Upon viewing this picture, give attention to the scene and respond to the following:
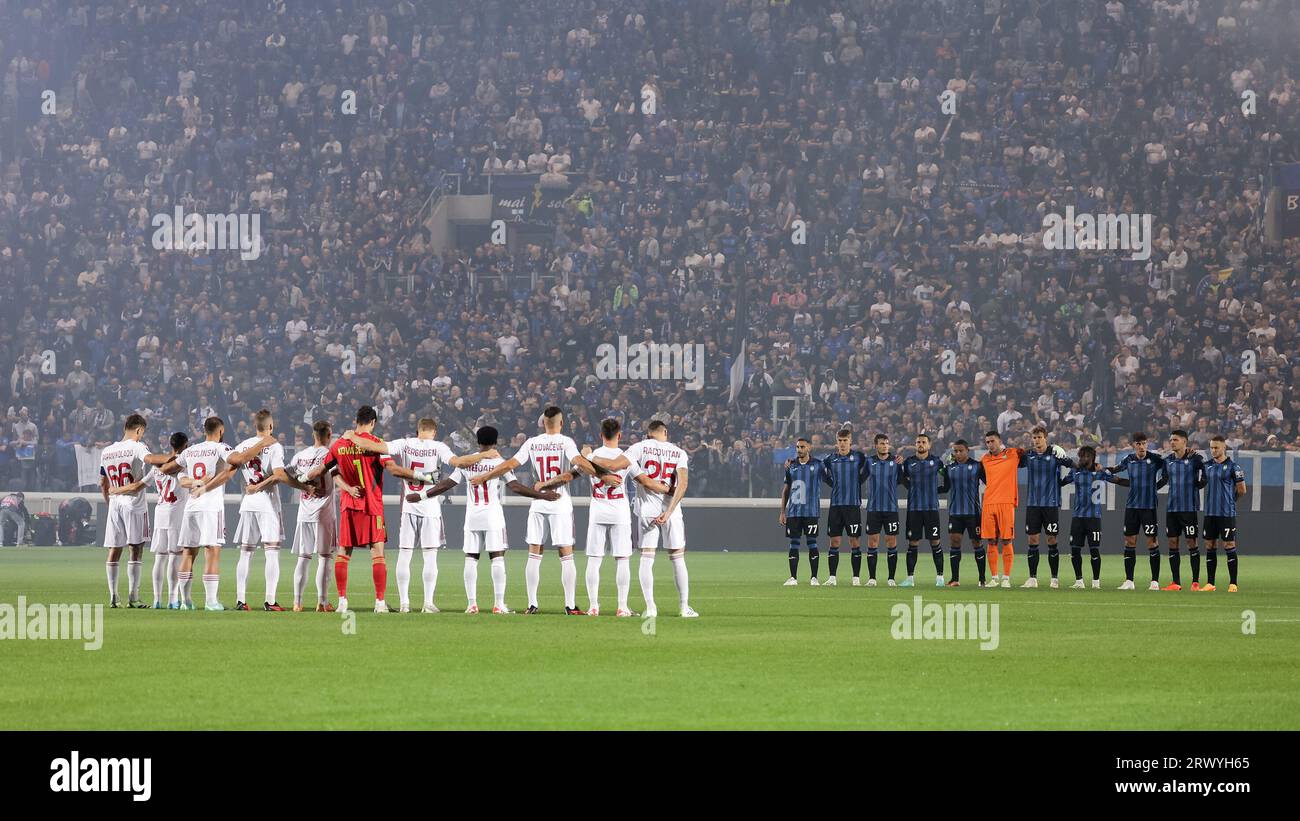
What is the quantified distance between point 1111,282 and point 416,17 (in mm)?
21293

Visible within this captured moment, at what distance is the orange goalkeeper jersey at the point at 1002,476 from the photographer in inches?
1093

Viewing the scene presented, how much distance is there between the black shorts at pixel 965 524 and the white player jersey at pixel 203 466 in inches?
472

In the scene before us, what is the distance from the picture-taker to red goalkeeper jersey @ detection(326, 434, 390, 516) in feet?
61.8

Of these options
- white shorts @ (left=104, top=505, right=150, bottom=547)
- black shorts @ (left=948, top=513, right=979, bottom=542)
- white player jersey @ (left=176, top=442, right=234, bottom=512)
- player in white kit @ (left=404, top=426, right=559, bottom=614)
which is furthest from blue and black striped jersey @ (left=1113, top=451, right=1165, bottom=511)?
white shorts @ (left=104, top=505, right=150, bottom=547)

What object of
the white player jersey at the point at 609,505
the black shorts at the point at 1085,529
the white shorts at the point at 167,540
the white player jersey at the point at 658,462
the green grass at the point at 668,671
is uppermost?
the white player jersey at the point at 658,462

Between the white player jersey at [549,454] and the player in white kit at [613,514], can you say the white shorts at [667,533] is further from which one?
the white player jersey at [549,454]

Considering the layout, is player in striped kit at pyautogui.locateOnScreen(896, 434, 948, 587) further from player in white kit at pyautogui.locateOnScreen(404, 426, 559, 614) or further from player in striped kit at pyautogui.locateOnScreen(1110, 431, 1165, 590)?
player in white kit at pyautogui.locateOnScreen(404, 426, 559, 614)

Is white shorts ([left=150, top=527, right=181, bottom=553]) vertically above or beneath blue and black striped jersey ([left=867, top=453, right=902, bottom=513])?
beneath

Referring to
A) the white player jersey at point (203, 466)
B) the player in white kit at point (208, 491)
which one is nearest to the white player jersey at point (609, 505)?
the player in white kit at point (208, 491)

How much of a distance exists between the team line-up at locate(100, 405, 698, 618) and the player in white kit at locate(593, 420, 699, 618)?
0.02 meters

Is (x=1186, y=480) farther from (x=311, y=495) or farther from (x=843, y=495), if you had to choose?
(x=311, y=495)

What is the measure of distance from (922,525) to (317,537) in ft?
35.3

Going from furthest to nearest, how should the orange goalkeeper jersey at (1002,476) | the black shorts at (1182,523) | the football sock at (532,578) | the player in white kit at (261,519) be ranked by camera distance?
the orange goalkeeper jersey at (1002,476) → the black shorts at (1182,523) → the player in white kit at (261,519) → the football sock at (532,578)

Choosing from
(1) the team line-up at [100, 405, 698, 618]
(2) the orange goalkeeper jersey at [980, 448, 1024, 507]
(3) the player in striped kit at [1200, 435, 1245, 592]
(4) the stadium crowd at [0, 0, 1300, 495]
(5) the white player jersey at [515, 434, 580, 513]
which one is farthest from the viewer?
(4) the stadium crowd at [0, 0, 1300, 495]
